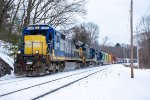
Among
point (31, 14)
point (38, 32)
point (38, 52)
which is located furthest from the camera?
point (31, 14)

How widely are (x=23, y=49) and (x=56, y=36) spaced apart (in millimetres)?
3123

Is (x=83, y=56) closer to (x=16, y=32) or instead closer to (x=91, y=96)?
(x=16, y=32)

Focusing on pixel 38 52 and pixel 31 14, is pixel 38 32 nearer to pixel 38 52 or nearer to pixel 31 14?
pixel 38 52

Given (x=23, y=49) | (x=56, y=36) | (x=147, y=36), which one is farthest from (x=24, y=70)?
(x=147, y=36)

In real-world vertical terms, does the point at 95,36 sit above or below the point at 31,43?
above

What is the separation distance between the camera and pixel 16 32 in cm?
4166

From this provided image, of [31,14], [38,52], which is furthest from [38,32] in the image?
[31,14]

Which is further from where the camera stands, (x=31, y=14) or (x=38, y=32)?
(x=31, y=14)

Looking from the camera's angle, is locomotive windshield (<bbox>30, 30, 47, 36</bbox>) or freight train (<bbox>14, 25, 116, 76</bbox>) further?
locomotive windshield (<bbox>30, 30, 47, 36</bbox>)

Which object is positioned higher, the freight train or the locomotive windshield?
the locomotive windshield

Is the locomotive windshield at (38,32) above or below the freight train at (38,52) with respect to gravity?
above

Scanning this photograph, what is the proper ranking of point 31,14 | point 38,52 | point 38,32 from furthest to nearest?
point 31,14 → point 38,32 → point 38,52

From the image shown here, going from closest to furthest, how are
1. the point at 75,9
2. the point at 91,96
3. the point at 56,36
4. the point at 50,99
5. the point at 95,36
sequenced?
the point at 50,99 < the point at 91,96 < the point at 56,36 < the point at 75,9 < the point at 95,36

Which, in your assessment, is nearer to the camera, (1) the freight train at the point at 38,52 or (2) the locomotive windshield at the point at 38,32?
(1) the freight train at the point at 38,52
